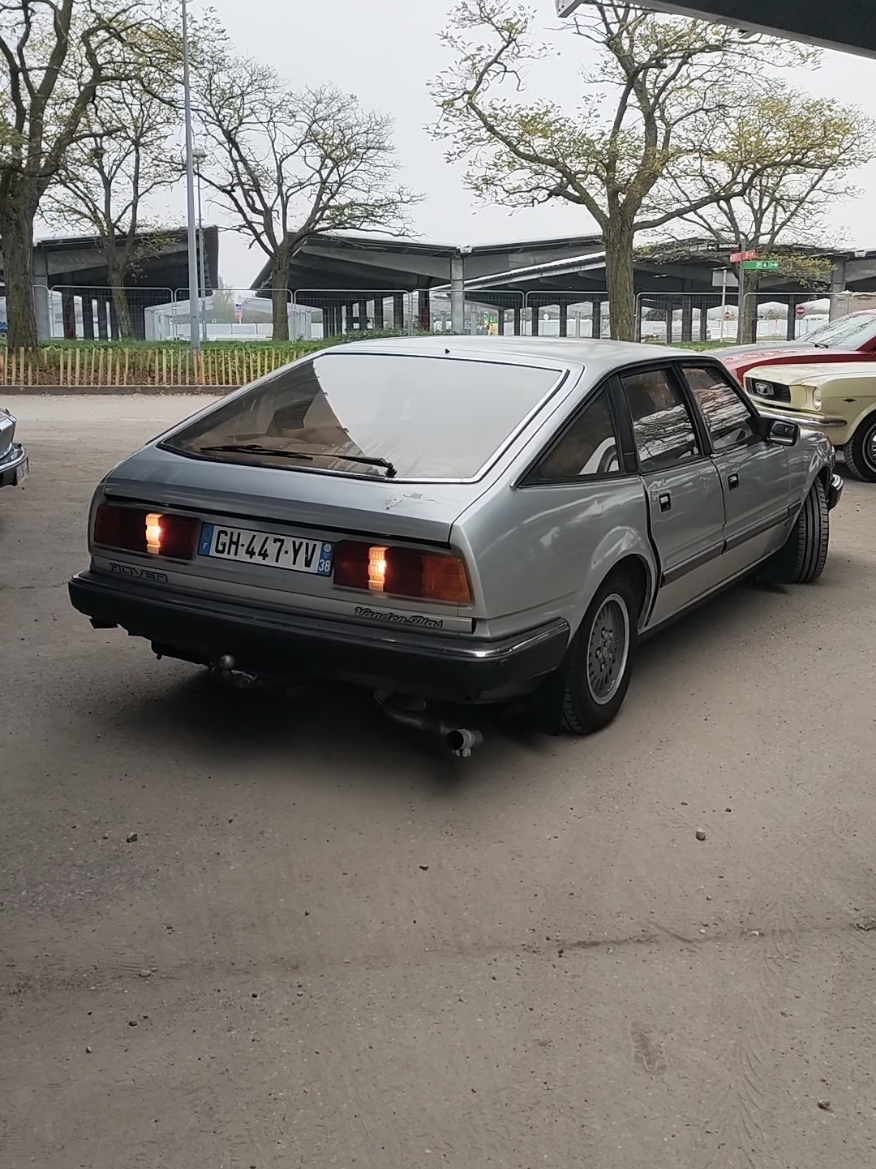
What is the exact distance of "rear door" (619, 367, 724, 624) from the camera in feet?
15.8

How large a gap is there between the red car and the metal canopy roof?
2958 mm

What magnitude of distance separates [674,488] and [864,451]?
23.7 ft

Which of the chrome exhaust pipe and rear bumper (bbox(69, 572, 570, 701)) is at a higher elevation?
rear bumper (bbox(69, 572, 570, 701))

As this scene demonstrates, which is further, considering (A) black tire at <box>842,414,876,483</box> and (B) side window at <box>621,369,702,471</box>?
(A) black tire at <box>842,414,876,483</box>

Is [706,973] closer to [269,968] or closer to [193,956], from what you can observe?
[269,968]

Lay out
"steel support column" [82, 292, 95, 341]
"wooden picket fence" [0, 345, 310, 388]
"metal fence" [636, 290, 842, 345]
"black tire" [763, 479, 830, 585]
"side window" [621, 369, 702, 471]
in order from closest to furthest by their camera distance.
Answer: "side window" [621, 369, 702, 471]
"black tire" [763, 479, 830, 585]
"wooden picket fence" [0, 345, 310, 388]
"metal fence" [636, 290, 842, 345]
"steel support column" [82, 292, 95, 341]

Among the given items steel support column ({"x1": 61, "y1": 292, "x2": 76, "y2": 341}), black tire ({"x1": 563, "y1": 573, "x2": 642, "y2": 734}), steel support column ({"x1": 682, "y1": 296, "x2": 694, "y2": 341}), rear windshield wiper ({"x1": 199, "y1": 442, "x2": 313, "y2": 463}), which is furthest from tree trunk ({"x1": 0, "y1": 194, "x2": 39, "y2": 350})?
steel support column ({"x1": 682, "y1": 296, "x2": 694, "y2": 341})

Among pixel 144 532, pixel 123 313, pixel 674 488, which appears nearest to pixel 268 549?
pixel 144 532

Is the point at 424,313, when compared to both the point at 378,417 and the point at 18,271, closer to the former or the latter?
the point at 18,271

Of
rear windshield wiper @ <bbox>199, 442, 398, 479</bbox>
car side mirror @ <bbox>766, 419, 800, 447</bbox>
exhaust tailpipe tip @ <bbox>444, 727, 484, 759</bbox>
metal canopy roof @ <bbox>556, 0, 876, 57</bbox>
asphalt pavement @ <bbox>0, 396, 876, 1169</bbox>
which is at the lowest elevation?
asphalt pavement @ <bbox>0, 396, 876, 1169</bbox>

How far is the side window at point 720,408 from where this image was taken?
5547mm

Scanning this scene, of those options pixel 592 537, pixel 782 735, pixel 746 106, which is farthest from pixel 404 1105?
pixel 746 106

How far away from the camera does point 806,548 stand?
6867mm

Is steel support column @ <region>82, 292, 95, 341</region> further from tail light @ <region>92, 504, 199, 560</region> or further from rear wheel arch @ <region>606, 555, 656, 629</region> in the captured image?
rear wheel arch @ <region>606, 555, 656, 629</region>
